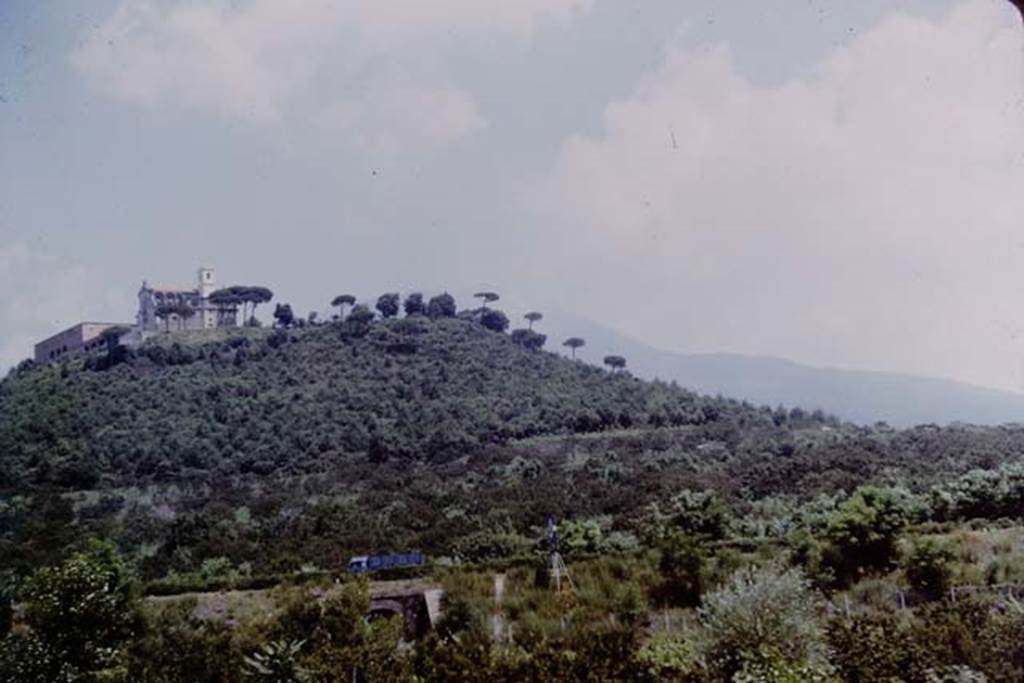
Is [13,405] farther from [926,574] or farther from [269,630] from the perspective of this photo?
[926,574]

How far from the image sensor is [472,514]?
33.5 metres

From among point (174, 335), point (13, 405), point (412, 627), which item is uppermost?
point (174, 335)

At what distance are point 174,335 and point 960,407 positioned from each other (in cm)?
15057

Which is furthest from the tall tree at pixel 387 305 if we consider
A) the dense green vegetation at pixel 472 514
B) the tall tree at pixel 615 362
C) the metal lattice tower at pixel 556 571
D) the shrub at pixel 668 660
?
the shrub at pixel 668 660

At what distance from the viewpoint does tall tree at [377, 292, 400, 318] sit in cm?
6919

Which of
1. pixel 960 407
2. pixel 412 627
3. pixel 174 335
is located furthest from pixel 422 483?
pixel 960 407

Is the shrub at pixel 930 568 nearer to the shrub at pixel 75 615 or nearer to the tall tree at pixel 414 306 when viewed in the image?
the shrub at pixel 75 615

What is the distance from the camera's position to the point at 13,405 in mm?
44875

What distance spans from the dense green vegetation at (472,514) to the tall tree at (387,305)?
0.25 metres

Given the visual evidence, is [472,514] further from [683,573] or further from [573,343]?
[573,343]

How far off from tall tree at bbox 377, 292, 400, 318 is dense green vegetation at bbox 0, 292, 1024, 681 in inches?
9.7

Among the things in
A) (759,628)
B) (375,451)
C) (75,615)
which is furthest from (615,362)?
(759,628)

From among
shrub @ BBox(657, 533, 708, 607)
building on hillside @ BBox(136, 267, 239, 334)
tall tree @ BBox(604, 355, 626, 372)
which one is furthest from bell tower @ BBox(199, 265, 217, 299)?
shrub @ BBox(657, 533, 708, 607)

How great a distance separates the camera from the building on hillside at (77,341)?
65.2m
